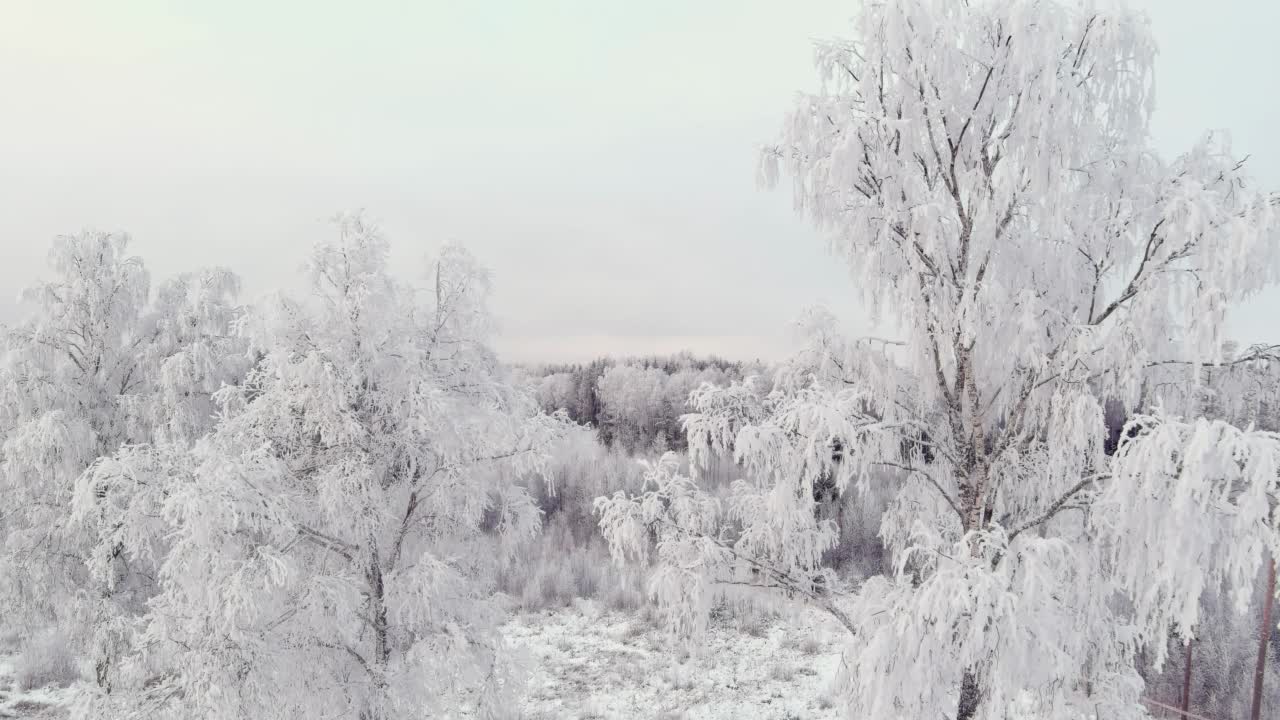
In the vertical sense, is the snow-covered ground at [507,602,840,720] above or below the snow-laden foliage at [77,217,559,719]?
below

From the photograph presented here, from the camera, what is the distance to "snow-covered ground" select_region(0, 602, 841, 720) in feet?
32.2

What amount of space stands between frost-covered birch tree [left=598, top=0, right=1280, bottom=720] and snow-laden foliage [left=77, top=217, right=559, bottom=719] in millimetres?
1887

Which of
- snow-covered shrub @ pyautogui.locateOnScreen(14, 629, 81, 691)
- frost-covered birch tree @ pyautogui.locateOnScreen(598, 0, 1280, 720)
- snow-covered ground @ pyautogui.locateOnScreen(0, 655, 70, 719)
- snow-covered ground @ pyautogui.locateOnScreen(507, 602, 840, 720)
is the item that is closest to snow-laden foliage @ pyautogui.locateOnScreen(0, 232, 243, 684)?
snow-covered ground @ pyautogui.locateOnScreen(0, 655, 70, 719)

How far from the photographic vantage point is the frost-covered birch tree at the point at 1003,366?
371cm

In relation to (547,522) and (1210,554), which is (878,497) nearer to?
(547,522)

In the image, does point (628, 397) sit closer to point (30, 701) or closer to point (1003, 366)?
point (30, 701)

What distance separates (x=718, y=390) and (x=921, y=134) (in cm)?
226

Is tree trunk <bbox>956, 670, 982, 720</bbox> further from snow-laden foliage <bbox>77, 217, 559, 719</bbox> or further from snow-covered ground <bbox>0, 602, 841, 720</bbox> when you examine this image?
snow-covered ground <bbox>0, 602, 841, 720</bbox>

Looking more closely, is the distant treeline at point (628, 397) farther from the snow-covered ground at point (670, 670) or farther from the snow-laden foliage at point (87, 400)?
the snow-laden foliage at point (87, 400)

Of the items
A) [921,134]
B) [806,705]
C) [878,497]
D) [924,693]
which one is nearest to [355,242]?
[921,134]

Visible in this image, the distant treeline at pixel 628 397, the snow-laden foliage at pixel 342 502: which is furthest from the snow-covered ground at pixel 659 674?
the distant treeline at pixel 628 397

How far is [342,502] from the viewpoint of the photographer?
5.76 m

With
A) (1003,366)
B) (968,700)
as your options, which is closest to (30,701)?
(968,700)

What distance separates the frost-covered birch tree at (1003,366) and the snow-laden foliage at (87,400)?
23.1 ft
